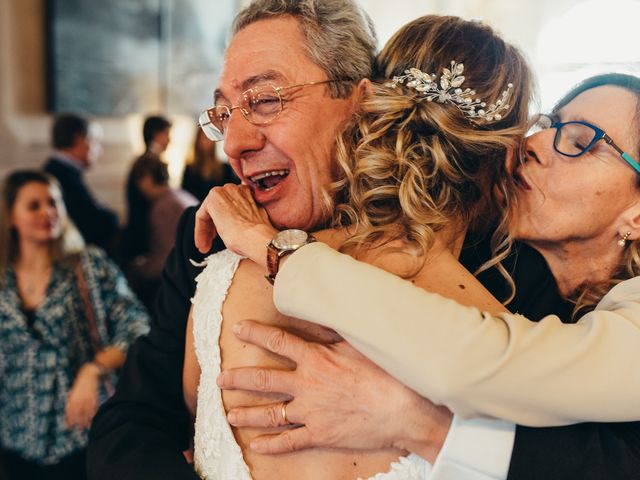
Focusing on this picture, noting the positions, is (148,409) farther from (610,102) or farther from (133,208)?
(133,208)

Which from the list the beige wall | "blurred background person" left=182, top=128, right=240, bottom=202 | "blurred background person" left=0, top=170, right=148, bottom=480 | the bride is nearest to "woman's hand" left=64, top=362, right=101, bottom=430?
"blurred background person" left=0, top=170, right=148, bottom=480

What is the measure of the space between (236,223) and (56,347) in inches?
63.8

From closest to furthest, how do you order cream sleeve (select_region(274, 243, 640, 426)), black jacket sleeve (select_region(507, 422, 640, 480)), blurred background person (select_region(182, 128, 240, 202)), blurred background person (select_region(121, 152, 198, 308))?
cream sleeve (select_region(274, 243, 640, 426)) < black jacket sleeve (select_region(507, 422, 640, 480)) < blurred background person (select_region(121, 152, 198, 308)) < blurred background person (select_region(182, 128, 240, 202))

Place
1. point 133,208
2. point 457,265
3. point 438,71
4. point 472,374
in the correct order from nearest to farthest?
point 472,374 < point 457,265 < point 438,71 < point 133,208

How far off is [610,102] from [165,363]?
1274 mm

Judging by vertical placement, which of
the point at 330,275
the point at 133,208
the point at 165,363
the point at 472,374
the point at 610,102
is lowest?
the point at 133,208

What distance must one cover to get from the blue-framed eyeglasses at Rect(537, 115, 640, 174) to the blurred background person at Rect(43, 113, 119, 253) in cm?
348

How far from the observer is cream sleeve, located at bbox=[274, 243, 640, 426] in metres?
0.93

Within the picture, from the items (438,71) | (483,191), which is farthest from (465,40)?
(483,191)

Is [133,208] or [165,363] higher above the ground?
[165,363]

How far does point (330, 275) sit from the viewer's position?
3.29ft

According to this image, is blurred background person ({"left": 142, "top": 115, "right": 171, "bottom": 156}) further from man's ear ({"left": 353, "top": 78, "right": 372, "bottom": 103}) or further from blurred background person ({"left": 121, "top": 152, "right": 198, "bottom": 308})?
man's ear ({"left": 353, "top": 78, "right": 372, "bottom": 103})

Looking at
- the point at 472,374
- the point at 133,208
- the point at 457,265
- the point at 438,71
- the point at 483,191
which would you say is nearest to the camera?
→ the point at 472,374

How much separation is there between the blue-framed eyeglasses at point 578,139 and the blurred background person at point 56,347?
6.17 ft
